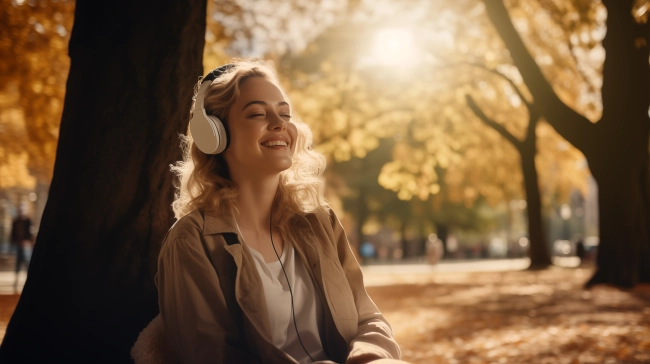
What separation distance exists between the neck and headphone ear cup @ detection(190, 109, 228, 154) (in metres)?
0.23

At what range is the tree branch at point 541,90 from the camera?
46.3 ft

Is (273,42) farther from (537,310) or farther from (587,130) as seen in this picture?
(537,310)

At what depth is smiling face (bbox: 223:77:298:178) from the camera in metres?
3.11

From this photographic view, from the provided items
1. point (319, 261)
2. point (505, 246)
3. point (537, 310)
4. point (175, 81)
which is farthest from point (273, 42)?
point (505, 246)

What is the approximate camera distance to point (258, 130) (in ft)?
10.2

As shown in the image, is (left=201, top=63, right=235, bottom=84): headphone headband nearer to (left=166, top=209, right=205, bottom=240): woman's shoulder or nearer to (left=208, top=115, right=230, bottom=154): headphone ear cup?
(left=208, top=115, right=230, bottom=154): headphone ear cup

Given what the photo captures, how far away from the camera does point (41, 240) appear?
369cm

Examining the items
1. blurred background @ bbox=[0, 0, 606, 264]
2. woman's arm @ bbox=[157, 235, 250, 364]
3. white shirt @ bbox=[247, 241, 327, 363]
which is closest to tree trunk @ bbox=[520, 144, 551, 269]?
blurred background @ bbox=[0, 0, 606, 264]

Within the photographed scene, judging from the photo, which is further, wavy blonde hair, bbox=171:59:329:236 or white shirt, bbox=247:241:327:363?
wavy blonde hair, bbox=171:59:329:236

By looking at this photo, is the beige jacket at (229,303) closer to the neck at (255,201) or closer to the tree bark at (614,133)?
the neck at (255,201)

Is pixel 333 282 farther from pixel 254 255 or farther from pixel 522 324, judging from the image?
pixel 522 324

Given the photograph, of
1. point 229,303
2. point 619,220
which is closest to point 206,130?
point 229,303

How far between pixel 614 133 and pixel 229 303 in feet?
43.4

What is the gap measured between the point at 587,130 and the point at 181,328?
43.5 ft
